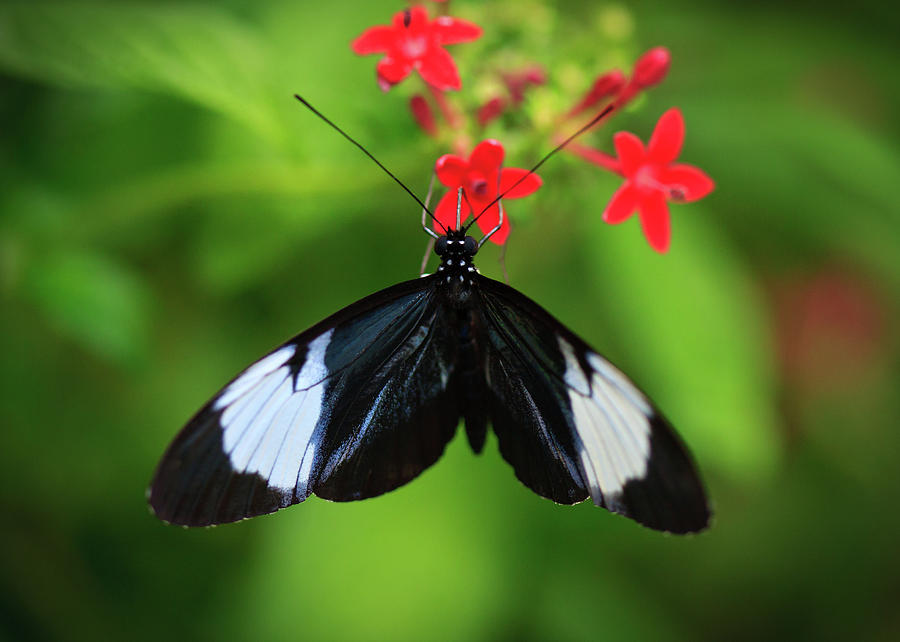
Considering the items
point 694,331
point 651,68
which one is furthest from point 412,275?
point 651,68

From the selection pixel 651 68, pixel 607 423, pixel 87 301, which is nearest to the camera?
pixel 607 423

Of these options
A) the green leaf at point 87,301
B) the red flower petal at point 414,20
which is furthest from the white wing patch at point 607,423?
the green leaf at point 87,301

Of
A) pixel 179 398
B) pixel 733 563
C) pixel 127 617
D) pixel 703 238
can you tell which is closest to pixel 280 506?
pixel 179 398

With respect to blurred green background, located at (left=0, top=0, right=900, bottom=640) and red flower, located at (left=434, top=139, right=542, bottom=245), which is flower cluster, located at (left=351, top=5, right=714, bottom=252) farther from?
blurred green background, located at (left=0, top=0, right=900, bottom=640)

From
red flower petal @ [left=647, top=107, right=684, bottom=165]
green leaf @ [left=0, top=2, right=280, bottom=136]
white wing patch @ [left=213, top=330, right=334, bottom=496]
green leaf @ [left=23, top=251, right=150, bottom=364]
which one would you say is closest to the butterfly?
white wing patch @ [left=213, top=330, right=334, bottom=496]

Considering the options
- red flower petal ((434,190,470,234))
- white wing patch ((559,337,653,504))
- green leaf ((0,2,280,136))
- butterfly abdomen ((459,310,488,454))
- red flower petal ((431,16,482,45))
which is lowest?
white wing patch ((559,337,653,504))

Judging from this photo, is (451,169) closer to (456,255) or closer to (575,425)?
(456,255)
